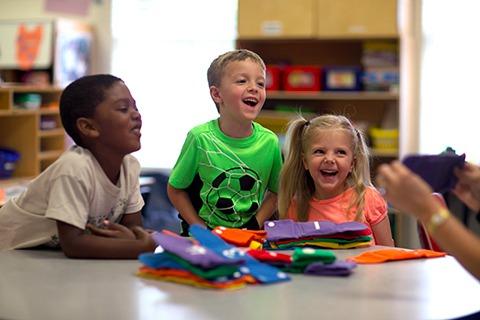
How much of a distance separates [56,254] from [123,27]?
4841 millimetres

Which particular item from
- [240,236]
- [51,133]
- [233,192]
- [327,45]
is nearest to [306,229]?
[240,236]

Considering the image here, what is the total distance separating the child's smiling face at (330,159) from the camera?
2.29m

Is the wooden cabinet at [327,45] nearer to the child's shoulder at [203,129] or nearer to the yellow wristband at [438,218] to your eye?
the child's shoulder at [203,129]

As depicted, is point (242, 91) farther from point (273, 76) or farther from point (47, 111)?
point (273, 76)

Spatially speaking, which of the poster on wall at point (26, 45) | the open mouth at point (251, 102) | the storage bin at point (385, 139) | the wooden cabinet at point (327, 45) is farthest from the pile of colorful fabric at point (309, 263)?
the poster on wall at point (26, 45)

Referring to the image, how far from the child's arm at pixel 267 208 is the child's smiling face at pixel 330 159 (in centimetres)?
18

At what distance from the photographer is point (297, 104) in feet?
18.5

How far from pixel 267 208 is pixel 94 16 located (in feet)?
15.1

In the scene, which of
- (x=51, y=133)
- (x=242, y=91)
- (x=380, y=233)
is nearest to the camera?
(x=380, y=233)

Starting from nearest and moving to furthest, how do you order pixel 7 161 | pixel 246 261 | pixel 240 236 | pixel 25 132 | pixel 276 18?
pixel 246 261
pixel 240 236
pixel 7 161
pixel 25 132
pixel 276 18

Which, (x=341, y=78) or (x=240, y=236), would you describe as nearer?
(x=240, y=236)

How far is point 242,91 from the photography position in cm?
239

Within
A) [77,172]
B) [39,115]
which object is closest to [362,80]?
[39,115]

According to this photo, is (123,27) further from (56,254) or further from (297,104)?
(56,254)
